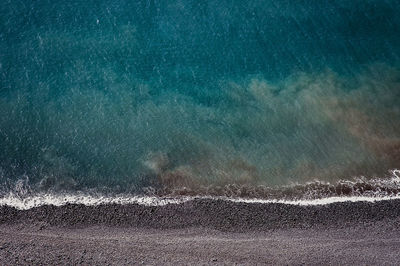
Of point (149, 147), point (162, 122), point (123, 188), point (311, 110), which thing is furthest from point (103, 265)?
point (311, 110)

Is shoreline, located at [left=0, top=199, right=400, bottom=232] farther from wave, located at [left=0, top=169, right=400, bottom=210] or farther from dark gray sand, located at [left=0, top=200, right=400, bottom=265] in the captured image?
wave, located at [left=0, top=169, right=400, bottom=210]

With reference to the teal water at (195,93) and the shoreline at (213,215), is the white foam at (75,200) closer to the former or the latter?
the shoreline at (213,215)

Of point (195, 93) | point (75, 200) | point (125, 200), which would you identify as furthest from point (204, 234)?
point (195, 93)

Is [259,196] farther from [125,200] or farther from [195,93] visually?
[195,93]

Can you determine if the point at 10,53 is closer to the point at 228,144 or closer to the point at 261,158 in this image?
the point at 228,144

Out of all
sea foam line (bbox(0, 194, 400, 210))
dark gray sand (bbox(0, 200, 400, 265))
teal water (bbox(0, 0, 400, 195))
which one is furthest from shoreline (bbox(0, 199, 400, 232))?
teal water (bbox(0, 0, 400, 195))

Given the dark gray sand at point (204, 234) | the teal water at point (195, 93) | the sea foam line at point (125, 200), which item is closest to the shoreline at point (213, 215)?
the dark gray sand at point (204, 234)
